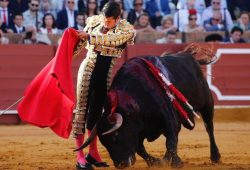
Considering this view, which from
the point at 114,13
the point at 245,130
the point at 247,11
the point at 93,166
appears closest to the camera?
the point at 114,13

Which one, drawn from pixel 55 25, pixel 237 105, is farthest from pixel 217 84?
pixel 55 25

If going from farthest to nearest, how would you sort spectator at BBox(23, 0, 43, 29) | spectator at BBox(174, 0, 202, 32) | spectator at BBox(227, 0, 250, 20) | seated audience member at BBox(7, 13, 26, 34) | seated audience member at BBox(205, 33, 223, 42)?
spectator at BBox(227, 0, 250, 20)
spectator at BBox(174, 0, 202, 32)
seated audience member at BBox(205, 33, 223, 42)
spectator at BBox(23, 0, 43, 29)
seated audience member at BBox(7, 13, 26, 34)

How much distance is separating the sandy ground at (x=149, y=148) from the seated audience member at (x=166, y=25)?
1.60 meters

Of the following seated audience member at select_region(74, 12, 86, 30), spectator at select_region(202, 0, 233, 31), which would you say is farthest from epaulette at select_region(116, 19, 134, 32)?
spectator at select_region(202, 0, 233, 31)

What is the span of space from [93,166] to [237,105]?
571 cm

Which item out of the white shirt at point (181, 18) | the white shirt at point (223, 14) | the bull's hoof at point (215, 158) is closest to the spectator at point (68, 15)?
the white shirt at point (181, 18)

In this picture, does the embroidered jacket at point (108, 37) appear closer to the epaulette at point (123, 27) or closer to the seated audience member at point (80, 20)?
the epaulette at point (123, 27)

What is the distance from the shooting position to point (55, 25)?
12258 millimetres

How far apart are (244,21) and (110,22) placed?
24.3 ft

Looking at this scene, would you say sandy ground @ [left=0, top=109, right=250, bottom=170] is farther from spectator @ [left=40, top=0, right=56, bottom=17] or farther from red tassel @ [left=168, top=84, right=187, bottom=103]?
spectator @ [left=40, top=0, right=56, bottom=17]

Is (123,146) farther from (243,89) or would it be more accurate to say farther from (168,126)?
(243,89)

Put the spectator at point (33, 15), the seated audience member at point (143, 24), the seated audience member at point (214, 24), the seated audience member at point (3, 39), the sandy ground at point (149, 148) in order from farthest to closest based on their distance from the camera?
the seated audience member at point (214, 24) → the seated audience member at point (143, 24) → the spectator at point (33, 15) → the seated audience member at point (3, 39) → the sandy ground at point (149, 148)

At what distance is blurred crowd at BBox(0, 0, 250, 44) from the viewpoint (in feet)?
39.5

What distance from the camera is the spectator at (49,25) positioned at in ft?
39.4
